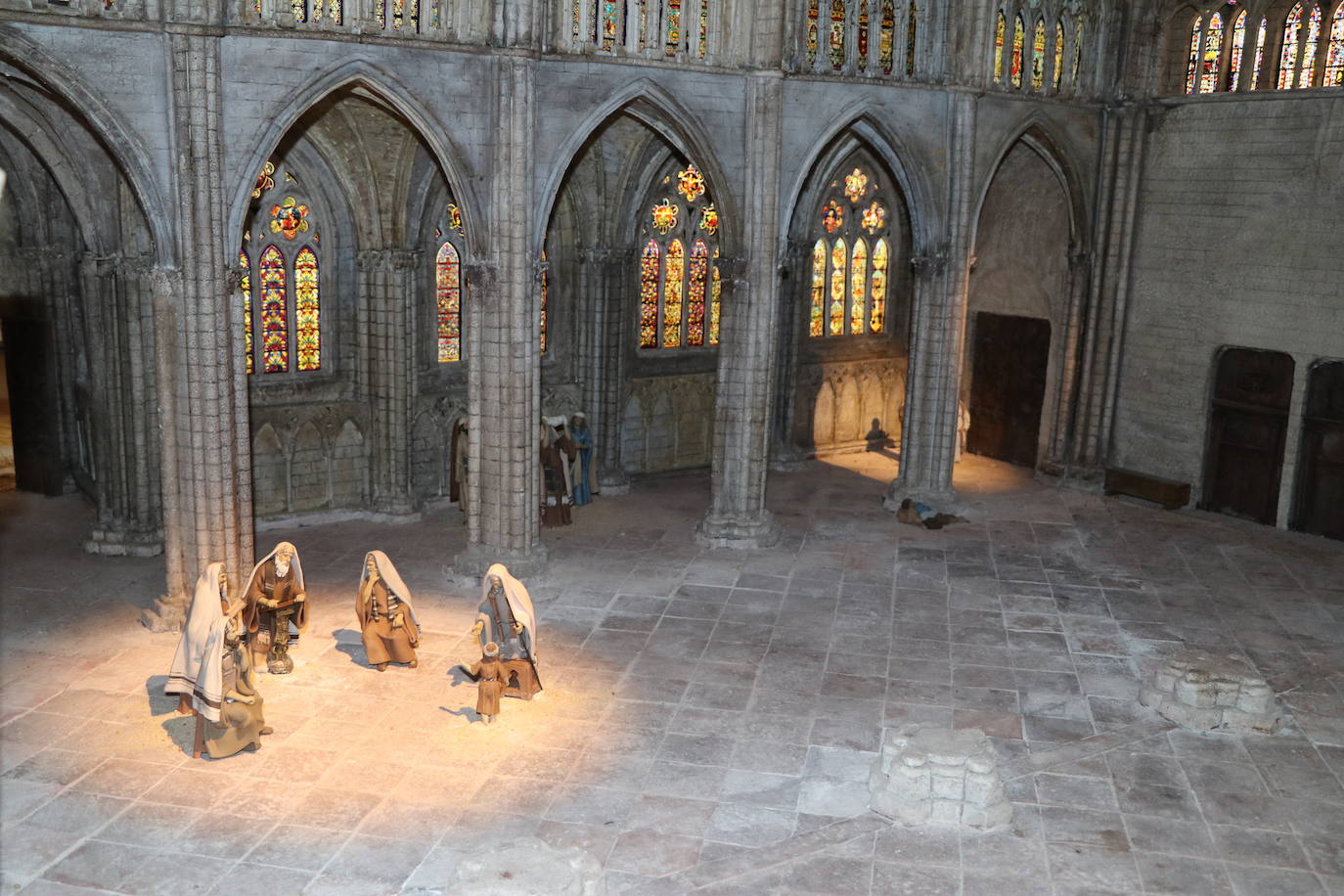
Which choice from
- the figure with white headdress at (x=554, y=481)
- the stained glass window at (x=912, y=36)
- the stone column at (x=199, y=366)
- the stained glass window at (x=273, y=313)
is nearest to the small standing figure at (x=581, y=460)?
the figure with white headdress at (x=554, y=481)

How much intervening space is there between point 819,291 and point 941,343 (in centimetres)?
476

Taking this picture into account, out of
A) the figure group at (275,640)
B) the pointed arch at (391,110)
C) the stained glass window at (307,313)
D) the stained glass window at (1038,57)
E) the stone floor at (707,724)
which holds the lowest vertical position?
the stone floor at (707,724)

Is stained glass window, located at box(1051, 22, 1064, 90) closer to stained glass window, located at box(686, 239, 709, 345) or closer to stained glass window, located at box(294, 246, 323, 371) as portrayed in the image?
stained glass window, located at box(686, 239, 709, 345)

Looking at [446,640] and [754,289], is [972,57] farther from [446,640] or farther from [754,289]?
[446,640]

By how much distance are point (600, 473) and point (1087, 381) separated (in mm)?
9151

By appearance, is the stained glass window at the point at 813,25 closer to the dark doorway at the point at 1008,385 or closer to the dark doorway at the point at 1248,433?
the dark doorway at the point at 1008,385

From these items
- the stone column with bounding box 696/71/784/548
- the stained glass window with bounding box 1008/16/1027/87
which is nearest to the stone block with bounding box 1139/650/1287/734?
the stone column with bounding box 696/71/784/548

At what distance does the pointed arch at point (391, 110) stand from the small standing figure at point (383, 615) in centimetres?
439

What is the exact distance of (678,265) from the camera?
24453 mm

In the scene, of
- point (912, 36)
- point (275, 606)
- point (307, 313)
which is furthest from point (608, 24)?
point (275, 606)

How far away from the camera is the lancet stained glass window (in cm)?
2397

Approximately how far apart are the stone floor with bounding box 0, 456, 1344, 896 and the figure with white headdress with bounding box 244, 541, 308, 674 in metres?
0.33

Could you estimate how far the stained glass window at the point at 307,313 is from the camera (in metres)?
20.8

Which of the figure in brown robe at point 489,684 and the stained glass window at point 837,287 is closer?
the figure in brown robe at point 489,684
